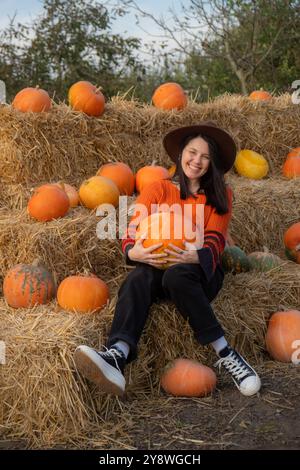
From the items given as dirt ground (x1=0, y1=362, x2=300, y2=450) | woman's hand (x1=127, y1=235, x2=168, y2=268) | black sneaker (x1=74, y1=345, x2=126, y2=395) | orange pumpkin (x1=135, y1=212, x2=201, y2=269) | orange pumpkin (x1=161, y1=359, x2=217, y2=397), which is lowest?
dirt ground (x1=0, y1=362, x2=300, y2=450)

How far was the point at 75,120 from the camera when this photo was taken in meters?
4.70

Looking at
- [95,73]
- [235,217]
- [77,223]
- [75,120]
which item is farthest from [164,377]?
[95,73]

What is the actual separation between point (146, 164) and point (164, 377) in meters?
2.12

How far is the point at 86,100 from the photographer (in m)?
4.77

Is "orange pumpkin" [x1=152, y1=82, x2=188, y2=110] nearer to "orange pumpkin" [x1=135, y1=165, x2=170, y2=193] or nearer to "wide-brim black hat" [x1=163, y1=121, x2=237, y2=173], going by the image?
"orange pumpkin" [x1=135, y1=165, x2=170, y2=193]

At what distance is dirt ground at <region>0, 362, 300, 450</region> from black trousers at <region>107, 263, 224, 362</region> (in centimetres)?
27

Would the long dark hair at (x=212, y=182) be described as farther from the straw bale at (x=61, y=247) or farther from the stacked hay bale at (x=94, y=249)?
the straw bale at (x=61, y=247)

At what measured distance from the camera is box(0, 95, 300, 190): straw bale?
4566 millimetres

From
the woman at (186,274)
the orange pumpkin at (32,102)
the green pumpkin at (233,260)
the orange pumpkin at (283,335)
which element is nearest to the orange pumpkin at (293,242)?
the green pumpkin at (233,260)

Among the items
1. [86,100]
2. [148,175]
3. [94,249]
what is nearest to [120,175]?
[148,175]

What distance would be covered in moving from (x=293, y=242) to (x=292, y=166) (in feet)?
3.66

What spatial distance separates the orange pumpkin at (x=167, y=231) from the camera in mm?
3365

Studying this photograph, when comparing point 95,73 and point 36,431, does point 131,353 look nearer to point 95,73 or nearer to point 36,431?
point 36,431

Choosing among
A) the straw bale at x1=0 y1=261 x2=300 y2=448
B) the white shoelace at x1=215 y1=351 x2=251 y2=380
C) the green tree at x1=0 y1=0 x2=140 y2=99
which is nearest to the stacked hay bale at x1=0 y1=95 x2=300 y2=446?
the straw bale at x1=0 y1=261 x2=300 y2=448
